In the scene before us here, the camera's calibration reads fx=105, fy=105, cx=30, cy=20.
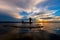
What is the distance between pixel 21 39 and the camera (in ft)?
36.4

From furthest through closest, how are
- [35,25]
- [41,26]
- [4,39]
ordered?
[35,25] → [41,26] → [4,39]

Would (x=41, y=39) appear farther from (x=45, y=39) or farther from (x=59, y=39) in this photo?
(x=59, y=39)

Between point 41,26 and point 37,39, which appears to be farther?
point 41,26

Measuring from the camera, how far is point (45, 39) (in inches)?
446

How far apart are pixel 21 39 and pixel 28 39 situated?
740 mm

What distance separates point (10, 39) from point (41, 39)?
327cm

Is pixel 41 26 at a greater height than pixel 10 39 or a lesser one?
greater

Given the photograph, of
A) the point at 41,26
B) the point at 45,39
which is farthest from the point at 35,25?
the point at 45,39

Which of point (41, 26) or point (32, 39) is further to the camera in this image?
point (41, 26)

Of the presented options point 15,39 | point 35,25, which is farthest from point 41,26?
point 15,39

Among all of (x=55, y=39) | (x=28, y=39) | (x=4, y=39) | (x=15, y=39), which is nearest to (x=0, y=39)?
(x=4, y=39)

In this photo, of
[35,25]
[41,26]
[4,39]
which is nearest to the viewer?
[4,39]

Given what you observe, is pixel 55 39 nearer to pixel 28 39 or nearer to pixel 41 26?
pixel 28 39

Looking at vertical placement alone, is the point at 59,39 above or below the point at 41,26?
below
